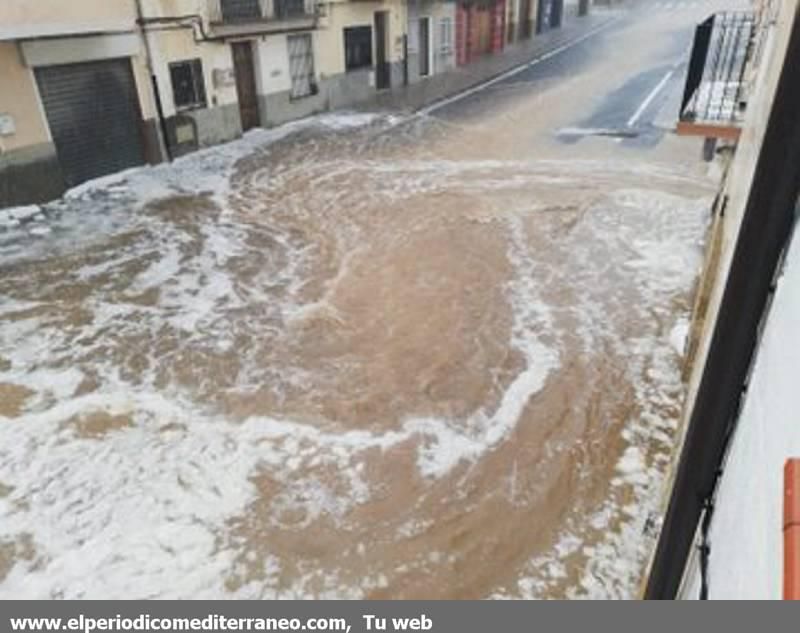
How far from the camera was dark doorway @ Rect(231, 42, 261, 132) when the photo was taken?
48.2 ft

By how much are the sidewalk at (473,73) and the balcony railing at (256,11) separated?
343 cm

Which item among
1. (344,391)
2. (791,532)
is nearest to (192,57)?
(344,391)

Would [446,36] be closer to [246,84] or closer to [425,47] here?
[425,47]

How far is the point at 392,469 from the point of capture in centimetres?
523

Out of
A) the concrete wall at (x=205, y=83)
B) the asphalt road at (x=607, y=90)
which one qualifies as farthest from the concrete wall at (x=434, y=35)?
the concrete wall at (x=205, y=83)

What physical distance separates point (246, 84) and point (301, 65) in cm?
215

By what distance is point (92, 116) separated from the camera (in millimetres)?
11734

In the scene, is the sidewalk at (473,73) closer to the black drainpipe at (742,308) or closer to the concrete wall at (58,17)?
the concrete wall at (58,17)

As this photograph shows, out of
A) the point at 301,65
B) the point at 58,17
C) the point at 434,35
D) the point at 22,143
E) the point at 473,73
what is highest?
the point at 58,17

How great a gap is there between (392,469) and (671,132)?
40.6 ft

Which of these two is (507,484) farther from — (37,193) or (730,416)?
(37,193)
